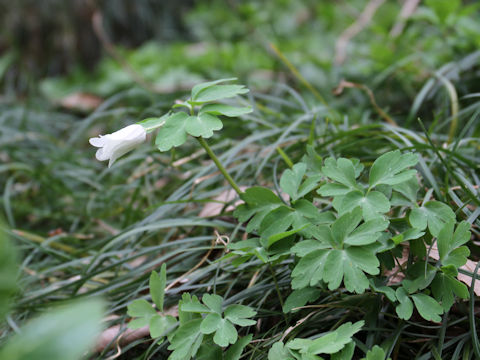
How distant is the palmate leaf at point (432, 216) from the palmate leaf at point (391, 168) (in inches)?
2.9

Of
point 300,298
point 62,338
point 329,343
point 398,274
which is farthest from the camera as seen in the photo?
point 398,274

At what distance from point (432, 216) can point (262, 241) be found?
33 centimetres

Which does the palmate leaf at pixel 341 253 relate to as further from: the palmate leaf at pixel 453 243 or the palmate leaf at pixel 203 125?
the palmate leaf at pixel 203 125

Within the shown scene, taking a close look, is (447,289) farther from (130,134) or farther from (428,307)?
(130,134)

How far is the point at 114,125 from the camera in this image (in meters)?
2.20

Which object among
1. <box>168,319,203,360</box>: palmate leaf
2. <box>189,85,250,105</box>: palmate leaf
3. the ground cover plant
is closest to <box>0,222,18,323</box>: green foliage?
the ground cover plant

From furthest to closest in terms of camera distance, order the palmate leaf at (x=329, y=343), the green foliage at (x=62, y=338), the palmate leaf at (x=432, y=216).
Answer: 1. the palmate leaf at (x=432, y=216)
2. the palmate leaf at (x=329, y=343)
3. the green foliage at (x=62, y=338)

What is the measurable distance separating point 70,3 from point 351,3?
2.49 metres

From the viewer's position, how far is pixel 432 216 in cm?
84

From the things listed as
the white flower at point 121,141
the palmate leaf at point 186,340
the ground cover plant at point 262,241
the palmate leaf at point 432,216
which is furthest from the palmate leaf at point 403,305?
the white flower at point 121,141

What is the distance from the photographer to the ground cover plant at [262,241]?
78cm

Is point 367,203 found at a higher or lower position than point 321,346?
higher

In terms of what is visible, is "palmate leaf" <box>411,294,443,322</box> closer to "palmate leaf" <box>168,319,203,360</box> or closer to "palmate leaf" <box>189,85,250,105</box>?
"palmate leaf" <box>168,319,203,360</box>

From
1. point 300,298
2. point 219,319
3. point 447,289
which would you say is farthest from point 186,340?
point 447,289
